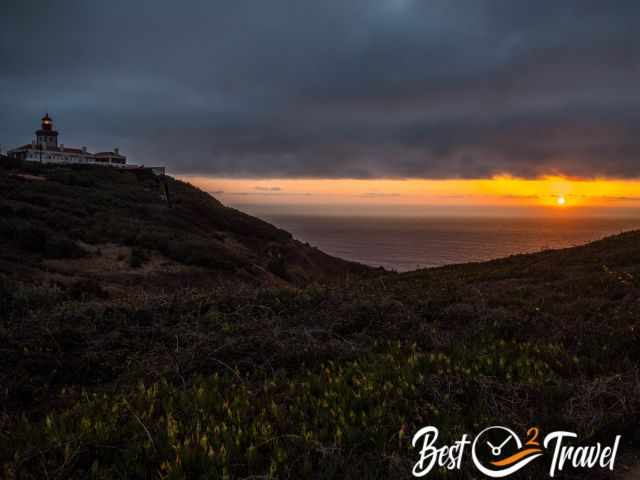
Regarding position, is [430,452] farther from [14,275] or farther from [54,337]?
[14,275]

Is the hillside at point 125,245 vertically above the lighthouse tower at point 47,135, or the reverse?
the lighthouse tower at point 47,135

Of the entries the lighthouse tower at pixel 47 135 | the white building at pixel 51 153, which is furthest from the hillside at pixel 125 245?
the lighthouse tower at pixel 47 135

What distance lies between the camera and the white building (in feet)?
293

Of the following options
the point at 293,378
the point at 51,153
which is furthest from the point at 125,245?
the point at 51,153

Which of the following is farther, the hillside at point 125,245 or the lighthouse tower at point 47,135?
the lighthouse tower at point 47,135

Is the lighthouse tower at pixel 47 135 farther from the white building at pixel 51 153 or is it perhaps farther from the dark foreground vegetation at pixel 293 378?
the dark foreground vegetation at pixel 293 378

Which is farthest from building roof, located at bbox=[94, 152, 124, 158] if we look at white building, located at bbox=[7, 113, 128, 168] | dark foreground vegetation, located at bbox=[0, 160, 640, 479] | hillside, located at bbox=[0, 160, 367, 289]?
dark foreground vegetation, located at bbox=[0, 160, 640, 479]

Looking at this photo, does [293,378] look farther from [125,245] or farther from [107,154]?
[107,154]

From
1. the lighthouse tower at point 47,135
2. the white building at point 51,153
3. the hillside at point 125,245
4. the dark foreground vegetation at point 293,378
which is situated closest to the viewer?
the dark foreground vegetation at point 293,378

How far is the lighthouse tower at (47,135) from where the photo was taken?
99825 mm

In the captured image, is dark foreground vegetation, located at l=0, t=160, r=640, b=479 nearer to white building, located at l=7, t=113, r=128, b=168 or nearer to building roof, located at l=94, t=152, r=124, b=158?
white building, located at l=7, t=113, r=128, b=168

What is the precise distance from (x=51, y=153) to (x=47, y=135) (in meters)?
14.8

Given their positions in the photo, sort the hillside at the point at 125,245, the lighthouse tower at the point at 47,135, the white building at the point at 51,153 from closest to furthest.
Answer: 1. the hillside at the point at 125,245
2. the white building at the point at 51,153
3. the lighthouse tower at the point at 47,135

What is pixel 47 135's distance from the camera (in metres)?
102
